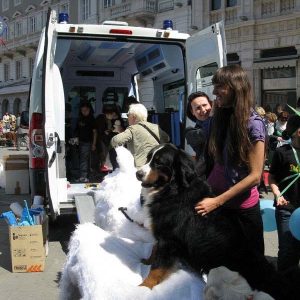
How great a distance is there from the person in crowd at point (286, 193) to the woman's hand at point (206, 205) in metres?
1.35

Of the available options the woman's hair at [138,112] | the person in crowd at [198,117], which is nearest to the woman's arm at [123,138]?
the woman's hair at [138,112]

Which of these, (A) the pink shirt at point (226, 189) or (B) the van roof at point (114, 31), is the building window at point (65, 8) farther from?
(A) the pink shirt at point (226, 189)

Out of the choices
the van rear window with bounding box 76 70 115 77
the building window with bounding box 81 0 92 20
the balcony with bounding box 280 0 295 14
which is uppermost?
the building window with bounding box 81 0 92 20

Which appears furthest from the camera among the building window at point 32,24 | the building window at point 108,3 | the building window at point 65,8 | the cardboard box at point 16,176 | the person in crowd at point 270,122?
the building window at point 32,24

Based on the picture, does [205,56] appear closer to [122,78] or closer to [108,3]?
[122,78]

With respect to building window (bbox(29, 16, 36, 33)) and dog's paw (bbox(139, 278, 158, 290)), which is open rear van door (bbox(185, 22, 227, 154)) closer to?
dog's paw (bbox(139, 278, 158, 290))

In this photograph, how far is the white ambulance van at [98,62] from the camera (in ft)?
18.9

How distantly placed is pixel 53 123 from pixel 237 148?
3.10 m

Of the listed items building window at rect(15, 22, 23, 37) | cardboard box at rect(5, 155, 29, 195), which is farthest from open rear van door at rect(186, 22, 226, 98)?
building window at rect(15, 22, 23, 37)

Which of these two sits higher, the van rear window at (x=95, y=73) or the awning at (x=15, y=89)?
the awning at (x=15, y=89)

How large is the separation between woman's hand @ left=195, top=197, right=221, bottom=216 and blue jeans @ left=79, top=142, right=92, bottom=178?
5.77 metres

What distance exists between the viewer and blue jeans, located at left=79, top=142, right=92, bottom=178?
28.9 feet

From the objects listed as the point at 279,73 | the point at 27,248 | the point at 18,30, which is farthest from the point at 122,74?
the point at 18,30

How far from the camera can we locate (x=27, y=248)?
528 centimetres
